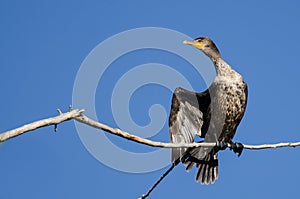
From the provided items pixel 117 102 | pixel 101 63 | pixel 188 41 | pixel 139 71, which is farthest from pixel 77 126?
pixel 188 41

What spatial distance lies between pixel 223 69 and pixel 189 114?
73 centimetres

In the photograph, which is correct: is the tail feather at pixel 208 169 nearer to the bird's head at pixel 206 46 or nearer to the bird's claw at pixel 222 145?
the bird's claw at pixel 222 145

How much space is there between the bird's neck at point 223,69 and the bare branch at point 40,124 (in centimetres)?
352

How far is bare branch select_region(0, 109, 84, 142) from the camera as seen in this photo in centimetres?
378

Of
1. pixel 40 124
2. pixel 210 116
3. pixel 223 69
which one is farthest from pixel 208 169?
pixel 40 124

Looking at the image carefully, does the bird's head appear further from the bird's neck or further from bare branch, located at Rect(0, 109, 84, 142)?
bare branch, located at Rect(0, 109, 84, 142)

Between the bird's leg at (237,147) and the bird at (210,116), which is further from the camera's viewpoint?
the bird at (210,116)

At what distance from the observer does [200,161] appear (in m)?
7.72

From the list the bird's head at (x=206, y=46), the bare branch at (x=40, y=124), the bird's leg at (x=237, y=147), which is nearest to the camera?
the bare branch at (x=40, y=124)

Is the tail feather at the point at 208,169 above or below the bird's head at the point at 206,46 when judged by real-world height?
below

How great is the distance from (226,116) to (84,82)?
231cm

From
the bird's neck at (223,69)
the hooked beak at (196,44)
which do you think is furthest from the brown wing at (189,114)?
the hooked beak at (196,44)

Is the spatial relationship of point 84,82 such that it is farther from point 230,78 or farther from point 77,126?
point 230,78

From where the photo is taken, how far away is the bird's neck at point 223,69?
24.6 feet
